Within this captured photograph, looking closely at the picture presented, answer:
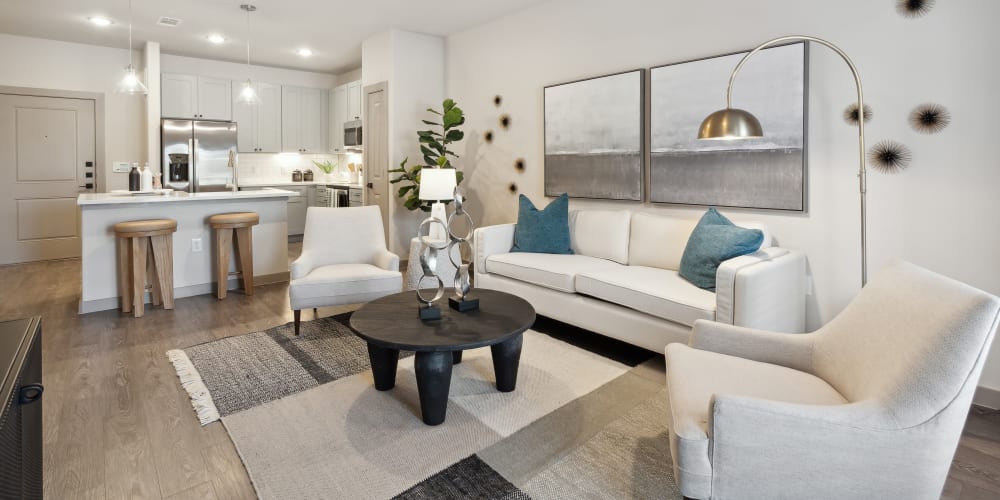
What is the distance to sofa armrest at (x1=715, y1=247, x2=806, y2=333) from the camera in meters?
2.61

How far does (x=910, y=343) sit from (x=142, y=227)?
184 inches

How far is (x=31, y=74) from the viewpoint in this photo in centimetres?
612

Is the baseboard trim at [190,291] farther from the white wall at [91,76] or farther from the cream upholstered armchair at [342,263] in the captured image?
the white wall at [91,76]

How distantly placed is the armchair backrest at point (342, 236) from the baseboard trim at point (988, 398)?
3615 millimetres

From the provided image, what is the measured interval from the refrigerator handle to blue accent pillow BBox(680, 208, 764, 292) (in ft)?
20.5

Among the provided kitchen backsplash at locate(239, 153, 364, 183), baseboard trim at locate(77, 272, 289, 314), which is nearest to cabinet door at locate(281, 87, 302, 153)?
kitchen backsplash at locate(239, 153, 364, 183)

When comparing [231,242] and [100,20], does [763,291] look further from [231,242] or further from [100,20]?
[100,20]

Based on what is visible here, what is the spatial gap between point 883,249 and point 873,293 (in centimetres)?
136

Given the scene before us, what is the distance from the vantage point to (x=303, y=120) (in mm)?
8023

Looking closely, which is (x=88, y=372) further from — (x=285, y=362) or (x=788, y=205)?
(x=788, y=205)

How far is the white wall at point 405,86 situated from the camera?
18.8ft

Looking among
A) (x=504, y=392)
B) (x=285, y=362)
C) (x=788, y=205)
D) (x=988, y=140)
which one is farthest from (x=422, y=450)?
(x=988, y=140)

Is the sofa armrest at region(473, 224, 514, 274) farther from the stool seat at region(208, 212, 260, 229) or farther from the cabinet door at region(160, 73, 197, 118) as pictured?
the cabinet door at region(160, 73, 197, 118)

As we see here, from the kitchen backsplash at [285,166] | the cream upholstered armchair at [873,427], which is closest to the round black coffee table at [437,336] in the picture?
the cream upholstered armchair at [873,427]
